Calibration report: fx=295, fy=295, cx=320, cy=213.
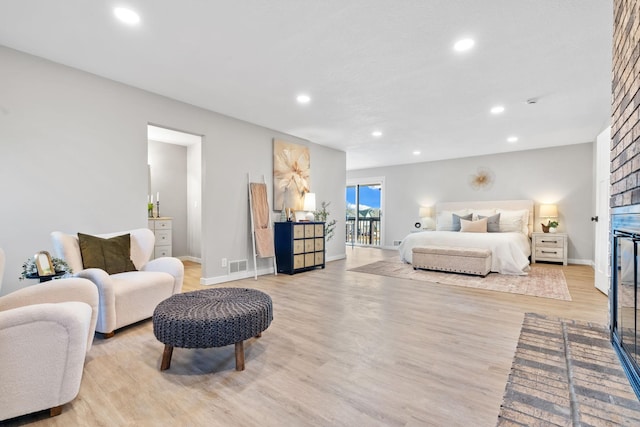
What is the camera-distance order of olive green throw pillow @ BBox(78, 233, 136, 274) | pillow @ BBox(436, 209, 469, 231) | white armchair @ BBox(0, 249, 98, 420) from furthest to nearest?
pillow @ BBox(436, 209, 469, 231) < olive green throw pillow @ BBox(78, 233, 136, 274) < white armchair @ BBox(0, 249, 98, 420)

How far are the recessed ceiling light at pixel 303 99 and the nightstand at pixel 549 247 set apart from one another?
5530 millimetres

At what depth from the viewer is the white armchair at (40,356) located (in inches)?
52.6

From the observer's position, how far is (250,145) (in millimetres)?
4773

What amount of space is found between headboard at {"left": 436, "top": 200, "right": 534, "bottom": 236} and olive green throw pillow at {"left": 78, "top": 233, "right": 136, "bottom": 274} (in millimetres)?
6812

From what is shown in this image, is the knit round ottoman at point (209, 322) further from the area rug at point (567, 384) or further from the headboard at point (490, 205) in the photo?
the headboard at point (490, 205)

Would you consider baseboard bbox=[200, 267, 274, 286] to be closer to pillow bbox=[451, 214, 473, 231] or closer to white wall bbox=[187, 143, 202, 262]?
white wall bbox=[187, 143, 202, 262]

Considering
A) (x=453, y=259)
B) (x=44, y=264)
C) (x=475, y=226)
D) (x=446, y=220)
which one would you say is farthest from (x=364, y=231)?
(x=44, y=264)

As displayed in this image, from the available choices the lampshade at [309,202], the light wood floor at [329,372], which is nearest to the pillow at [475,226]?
the light wood floor at [329,372]

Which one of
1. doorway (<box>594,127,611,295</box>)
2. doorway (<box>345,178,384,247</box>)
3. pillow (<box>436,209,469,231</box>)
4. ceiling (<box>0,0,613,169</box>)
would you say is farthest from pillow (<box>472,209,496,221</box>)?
doorway (<box>345,178,384,247</box>)

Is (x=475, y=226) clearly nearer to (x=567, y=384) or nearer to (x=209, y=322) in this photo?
(x=567, y=384)

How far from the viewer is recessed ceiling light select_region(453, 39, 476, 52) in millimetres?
2461

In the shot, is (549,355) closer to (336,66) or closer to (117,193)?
(336,66)

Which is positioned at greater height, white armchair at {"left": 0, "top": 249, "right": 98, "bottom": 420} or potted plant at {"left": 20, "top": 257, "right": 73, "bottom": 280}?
potted plant at {"left": 20, "top": 257, "right": 73, "bottom": 280}

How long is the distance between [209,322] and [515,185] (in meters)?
7.27
